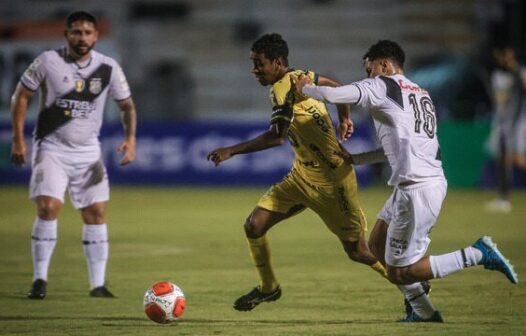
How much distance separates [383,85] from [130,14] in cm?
2174

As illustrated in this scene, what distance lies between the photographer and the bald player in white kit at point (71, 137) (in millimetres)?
10609

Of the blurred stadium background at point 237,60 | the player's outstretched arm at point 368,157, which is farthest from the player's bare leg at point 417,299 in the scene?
the blurred stadium background at point 237,60

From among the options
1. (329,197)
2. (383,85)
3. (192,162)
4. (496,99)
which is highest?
(383,85)

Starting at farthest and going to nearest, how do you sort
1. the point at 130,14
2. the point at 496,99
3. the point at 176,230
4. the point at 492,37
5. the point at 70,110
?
1. the point at 130,14
2. the point at 492,37
3. the point at 496,99
4. the point at 176,230
5. the point at 70,110

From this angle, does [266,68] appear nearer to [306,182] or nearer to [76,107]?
[306,182]

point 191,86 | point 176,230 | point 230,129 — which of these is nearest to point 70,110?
point 176,230

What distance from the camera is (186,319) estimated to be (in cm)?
910

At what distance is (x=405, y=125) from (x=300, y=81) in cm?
83

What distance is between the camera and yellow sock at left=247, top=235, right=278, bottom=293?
9.77m

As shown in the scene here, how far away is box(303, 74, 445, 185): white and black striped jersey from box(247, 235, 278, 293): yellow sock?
62.5 inches

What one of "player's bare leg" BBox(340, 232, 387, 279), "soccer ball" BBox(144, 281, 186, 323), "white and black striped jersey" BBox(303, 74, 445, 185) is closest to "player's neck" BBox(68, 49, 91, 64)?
"soccer ball" BBox(144, 281, 186, 323)

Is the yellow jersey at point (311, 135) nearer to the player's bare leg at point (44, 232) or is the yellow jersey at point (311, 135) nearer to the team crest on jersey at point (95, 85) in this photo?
the team crest on jersey at point (95, 85)

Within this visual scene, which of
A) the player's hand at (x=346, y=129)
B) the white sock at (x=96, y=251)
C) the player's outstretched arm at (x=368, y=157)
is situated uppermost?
the player's hand at (x=346, y=129)

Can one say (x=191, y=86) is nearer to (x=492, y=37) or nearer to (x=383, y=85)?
(x=492, y=37)
